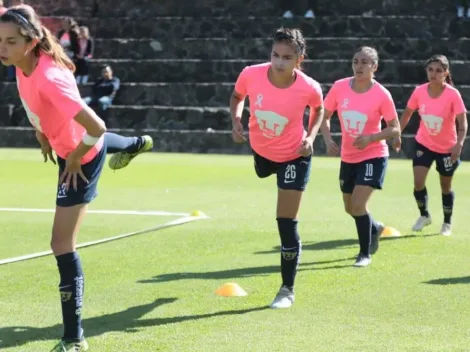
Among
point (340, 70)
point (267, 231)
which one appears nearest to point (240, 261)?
point (267, 231)

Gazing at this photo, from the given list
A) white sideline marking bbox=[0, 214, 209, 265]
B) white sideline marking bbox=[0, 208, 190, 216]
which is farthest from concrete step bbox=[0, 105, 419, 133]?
white sideline marking bbox=[0, 214, 209, 265]

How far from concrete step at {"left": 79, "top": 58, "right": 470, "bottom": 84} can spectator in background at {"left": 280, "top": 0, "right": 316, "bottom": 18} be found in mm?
1810

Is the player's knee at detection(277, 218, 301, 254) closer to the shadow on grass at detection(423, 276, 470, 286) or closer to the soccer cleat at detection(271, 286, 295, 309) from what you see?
the soccer cleat at detection(271, 286, 295, 309)

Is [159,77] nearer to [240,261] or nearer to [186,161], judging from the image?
[186,161]

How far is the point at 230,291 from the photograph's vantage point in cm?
809

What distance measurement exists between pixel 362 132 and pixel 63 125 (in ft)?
14.9

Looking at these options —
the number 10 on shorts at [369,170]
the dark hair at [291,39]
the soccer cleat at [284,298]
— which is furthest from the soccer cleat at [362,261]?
the dark hair at [291,39]

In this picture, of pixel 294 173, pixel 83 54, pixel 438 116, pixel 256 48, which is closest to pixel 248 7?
pixel 256 48

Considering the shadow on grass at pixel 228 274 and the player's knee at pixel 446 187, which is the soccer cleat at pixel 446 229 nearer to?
the player's knee at pixel 446 187

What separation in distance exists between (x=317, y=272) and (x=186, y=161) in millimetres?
13024

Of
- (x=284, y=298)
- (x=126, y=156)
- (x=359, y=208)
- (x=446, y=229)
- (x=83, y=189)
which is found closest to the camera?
(x=83, y=189)

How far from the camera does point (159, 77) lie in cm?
2703

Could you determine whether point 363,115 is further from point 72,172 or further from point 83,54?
point 83,54

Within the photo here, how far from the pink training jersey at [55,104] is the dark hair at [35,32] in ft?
0.15
